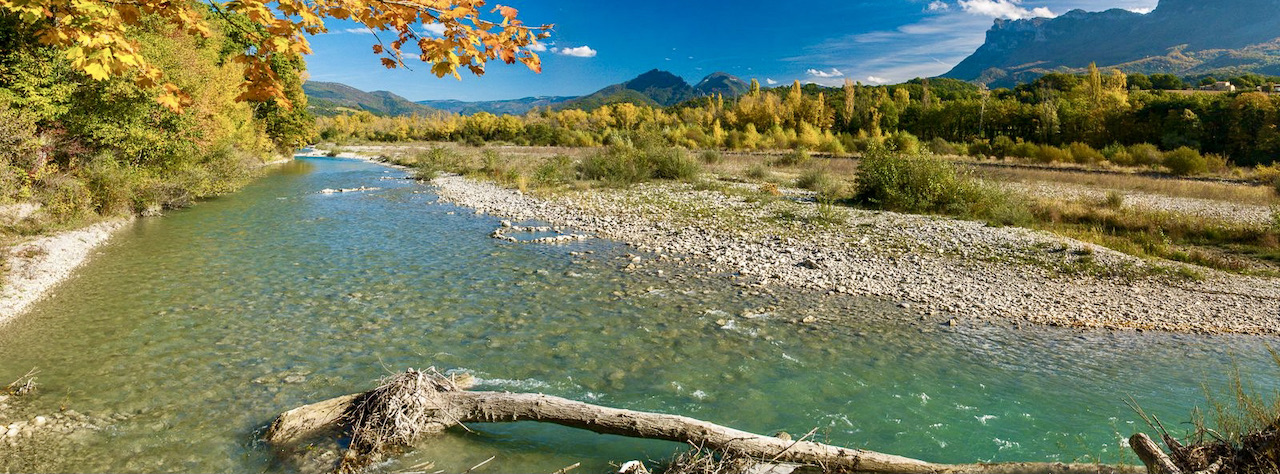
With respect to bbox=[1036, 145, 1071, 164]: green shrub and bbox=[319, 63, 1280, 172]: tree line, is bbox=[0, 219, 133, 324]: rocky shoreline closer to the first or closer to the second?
bbox=[319, 63, 1280, 172]: tree line

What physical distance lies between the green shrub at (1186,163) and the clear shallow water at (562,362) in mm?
28653

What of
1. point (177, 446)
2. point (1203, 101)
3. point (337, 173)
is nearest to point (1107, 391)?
point (177, 446)

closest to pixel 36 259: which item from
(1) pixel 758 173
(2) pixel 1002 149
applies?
(1) pixel 758 173

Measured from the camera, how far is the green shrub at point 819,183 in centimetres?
2098

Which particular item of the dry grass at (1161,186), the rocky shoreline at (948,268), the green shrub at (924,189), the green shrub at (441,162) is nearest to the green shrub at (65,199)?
the rocky shoreline at (948,268)

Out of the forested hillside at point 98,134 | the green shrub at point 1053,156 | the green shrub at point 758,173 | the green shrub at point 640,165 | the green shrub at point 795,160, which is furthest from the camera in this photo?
the green shrub at point 1053,156

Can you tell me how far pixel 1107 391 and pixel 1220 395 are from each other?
37.8 inches

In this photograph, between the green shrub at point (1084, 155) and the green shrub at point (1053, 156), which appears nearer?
the green shrub at point (1084, 155)

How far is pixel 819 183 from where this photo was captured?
882 inches

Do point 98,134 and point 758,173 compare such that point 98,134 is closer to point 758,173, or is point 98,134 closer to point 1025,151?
point 758,173

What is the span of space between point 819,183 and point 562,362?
58.8 feet

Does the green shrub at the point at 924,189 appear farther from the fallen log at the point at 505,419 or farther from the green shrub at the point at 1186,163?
the green shrub at the point at 1186,163

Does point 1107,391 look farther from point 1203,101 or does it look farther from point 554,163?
point 1203,101

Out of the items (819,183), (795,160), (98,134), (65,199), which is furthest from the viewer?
(795,160)
